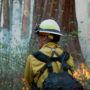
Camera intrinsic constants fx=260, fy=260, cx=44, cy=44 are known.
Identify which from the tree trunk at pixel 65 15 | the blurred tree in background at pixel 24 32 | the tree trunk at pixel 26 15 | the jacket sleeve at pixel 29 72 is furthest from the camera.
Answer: the tree trunk at pixel 26 15

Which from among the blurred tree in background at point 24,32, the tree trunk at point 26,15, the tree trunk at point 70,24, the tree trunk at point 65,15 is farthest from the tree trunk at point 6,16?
the tree trunk at point 70,24

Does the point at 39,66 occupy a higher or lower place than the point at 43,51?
lower

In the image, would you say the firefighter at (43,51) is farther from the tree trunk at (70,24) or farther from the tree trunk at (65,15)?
the tree trunk at (70,24)

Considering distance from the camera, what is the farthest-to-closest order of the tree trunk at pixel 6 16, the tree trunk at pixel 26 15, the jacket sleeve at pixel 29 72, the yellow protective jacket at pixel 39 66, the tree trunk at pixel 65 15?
the tree trunk at pixel 6 16
the tree trunk at pixel 26 15
the tree trunk at pixel 65 15
the jacket sleeve at pixel 29 72
the yellow protective jacket at pixel 39 66

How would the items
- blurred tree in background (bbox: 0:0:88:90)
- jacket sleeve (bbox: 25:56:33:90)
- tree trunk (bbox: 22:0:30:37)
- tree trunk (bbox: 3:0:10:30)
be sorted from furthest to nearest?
tree trunk (bbox: 3:0:10:30)
tree trunk (bbox: 22:0:30:37)
blurred tree in background (bbox: 0:0:88:90)
jacket sleeve (bbox: 25:56:33:90)

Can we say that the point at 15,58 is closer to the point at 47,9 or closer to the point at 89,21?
the point at 47,9

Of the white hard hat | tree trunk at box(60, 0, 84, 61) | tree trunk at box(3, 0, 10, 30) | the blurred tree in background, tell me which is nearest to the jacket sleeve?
the white hard hat

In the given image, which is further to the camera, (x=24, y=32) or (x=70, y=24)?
(x=70, y=24)

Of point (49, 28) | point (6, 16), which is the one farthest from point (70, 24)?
point (6, 16)

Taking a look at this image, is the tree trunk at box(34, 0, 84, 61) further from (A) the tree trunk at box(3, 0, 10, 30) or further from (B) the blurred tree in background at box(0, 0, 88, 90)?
(A) the tree trunk at box(3, 0, 10, 30)

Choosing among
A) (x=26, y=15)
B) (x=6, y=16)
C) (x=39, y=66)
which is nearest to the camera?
(x=39, y=66)

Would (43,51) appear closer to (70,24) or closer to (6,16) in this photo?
(70,24)

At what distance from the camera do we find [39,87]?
296cm

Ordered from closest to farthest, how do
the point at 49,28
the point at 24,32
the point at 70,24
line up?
the point at 49,28, the point at 24,32, the point at 70,24
